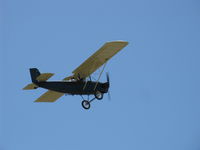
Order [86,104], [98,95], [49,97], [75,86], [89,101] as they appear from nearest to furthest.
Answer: [75,86] → [86,104] → [89,101] → [98,95] → [49,97]

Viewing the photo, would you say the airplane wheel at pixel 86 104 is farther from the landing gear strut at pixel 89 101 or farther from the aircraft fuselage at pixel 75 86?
the aircraft fuselage at pixel 75 86

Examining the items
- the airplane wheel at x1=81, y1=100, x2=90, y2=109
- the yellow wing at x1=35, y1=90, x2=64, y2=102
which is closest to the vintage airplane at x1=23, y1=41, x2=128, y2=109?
the airplane wheel at x1=81, y1=100, x2=90, y2=109

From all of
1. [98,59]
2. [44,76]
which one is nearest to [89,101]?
[98,59]

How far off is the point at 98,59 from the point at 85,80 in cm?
157

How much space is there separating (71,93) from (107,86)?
8.23 ft

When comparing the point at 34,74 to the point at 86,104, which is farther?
the point at 86,104

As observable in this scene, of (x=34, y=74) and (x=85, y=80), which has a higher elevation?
(x=34, y=74)

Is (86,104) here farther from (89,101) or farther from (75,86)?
(75,86)

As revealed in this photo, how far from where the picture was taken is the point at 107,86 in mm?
40062

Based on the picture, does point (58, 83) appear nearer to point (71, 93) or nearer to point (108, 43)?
point (71, 93)

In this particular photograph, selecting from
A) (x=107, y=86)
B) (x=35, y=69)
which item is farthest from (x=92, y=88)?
(x=35, y=69)

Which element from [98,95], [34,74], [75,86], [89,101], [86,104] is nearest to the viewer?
[34,74]

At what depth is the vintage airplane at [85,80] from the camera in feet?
125

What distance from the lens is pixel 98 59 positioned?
129 ft
